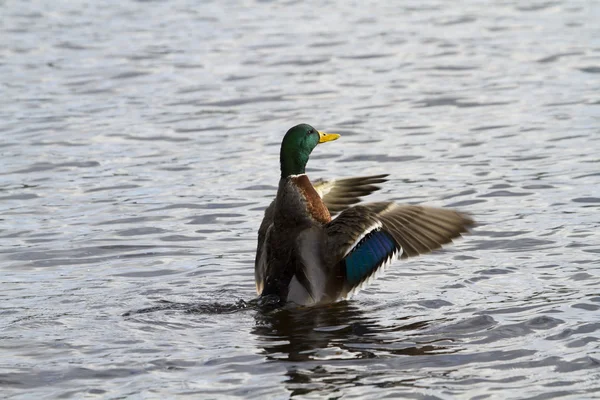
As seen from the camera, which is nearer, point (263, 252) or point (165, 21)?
point (263, 252)

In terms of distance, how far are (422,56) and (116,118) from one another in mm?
4577

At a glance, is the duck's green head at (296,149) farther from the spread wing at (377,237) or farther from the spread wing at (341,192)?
the spread wing at (341,192)

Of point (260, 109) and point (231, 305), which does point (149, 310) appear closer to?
point (231, 305)

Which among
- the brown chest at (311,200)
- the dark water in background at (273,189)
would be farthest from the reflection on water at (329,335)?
the brown chest at (311,200)

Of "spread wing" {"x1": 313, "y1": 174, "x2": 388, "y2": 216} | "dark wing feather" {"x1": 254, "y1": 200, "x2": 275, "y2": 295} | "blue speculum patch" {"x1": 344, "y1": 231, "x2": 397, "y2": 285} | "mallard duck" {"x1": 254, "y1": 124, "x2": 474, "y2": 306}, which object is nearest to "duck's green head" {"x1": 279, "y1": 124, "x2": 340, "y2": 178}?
"mallard duck" {"x1": 254, "y1": 124, "x2": 474, "y2": 306}

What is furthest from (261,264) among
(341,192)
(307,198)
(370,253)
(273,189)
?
(273,189)

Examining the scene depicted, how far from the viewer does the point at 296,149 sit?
7520mm

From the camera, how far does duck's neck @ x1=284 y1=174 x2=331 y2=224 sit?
7.39m

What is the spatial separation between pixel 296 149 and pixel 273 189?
286 cm

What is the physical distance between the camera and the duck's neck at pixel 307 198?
7.39 m

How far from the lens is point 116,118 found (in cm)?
1325

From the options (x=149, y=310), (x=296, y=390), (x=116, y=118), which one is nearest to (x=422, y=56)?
(x=116, y=118)

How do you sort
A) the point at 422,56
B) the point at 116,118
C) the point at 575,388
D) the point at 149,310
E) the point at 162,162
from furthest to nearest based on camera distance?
the point at 422,56
the point at 116,118
the point at 162,162
the point at 149,310
the point at 575,388

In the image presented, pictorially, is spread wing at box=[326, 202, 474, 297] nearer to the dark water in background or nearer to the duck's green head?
the dark water in background
